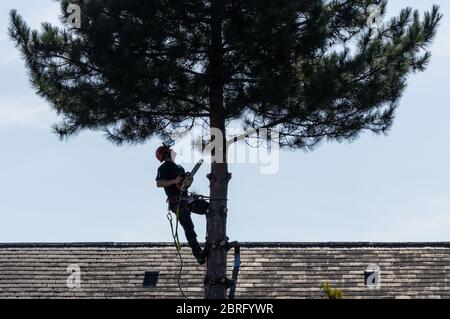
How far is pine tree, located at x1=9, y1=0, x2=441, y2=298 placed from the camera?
19.1 m

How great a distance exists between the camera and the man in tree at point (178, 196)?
19156 millimetres

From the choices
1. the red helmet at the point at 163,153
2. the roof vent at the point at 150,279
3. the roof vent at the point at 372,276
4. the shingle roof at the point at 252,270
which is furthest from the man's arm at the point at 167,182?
the roof vent at the point at 372,276

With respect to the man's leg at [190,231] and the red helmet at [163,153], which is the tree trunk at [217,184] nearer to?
the man's leg at [190,231]

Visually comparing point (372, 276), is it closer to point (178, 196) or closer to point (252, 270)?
point (252, 270)

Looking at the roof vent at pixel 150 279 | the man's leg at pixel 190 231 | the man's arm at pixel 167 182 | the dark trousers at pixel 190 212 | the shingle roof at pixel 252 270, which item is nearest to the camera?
the man's arm at pixel 167 182

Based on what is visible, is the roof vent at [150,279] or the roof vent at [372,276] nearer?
the roof vent at [372,276]

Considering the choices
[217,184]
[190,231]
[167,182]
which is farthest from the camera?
[190,231]

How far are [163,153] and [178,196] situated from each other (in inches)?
29.7

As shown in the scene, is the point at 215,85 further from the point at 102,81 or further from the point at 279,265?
the point at 279,265

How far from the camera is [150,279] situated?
28.6m

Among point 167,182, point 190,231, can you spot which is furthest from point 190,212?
point 167,182

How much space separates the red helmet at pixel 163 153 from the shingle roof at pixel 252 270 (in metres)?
8.52

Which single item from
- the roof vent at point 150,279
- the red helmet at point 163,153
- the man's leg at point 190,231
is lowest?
the roof vent at point 150,279

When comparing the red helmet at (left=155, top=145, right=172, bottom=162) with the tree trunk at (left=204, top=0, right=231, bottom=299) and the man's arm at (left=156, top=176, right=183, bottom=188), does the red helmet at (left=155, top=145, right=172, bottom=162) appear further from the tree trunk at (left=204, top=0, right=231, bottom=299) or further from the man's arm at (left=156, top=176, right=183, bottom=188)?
the tree trunk at (left=204, top=0, right=231, bottom=299)
